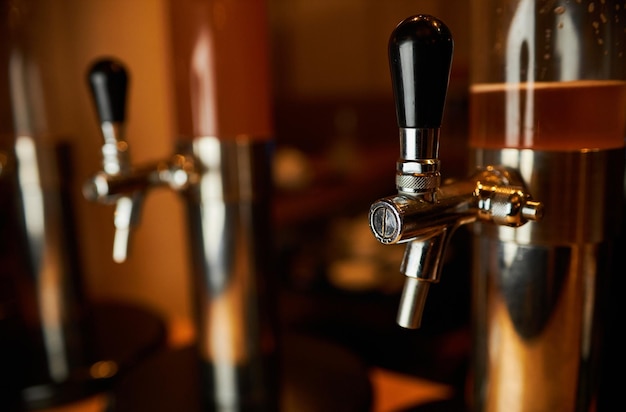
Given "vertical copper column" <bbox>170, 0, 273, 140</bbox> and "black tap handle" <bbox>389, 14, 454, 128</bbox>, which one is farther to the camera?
"vertical copper column" <bbox>170, 0, 273, 140</bbox>

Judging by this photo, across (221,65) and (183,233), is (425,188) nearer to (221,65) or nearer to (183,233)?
(221,65)

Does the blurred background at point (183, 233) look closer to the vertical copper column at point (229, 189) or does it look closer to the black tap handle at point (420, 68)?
the vertical copper column at point (229, 189)

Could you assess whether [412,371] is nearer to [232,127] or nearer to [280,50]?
[232,127]

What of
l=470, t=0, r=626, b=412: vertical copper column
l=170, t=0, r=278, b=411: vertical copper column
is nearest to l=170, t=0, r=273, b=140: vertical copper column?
l=170, t=0, r=278, b=411: vertical copper column

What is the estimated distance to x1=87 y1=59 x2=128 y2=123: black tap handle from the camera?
1.35ft

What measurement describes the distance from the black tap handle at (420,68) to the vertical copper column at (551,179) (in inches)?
2.9

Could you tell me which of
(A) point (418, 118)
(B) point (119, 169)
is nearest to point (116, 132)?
(B) point (119, 169)

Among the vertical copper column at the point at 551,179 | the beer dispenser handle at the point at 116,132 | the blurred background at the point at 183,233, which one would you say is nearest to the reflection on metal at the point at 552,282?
the vertical copper column at the point at 551,179

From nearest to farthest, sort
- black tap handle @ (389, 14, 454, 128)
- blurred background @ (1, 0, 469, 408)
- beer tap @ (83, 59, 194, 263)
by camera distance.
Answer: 1. black tap handle @ (389, 14, 454, 128)
2. beer tap @ (83, 59, 194, 263)
3. blurred background @ (1, 0, 469, 408)

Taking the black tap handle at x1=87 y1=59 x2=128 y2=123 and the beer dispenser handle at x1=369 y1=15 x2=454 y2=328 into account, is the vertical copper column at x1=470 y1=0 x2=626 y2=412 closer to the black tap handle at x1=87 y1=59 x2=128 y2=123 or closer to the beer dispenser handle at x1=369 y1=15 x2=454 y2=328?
the beer dispenser handle at x1=369 y1=15 x2=454 y2=328

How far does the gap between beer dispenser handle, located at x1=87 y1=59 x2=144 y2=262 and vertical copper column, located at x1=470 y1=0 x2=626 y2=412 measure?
268 millimetres

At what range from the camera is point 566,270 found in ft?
1.04

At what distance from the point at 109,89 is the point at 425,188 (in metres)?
0.27

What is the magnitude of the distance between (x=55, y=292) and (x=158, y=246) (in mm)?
197
